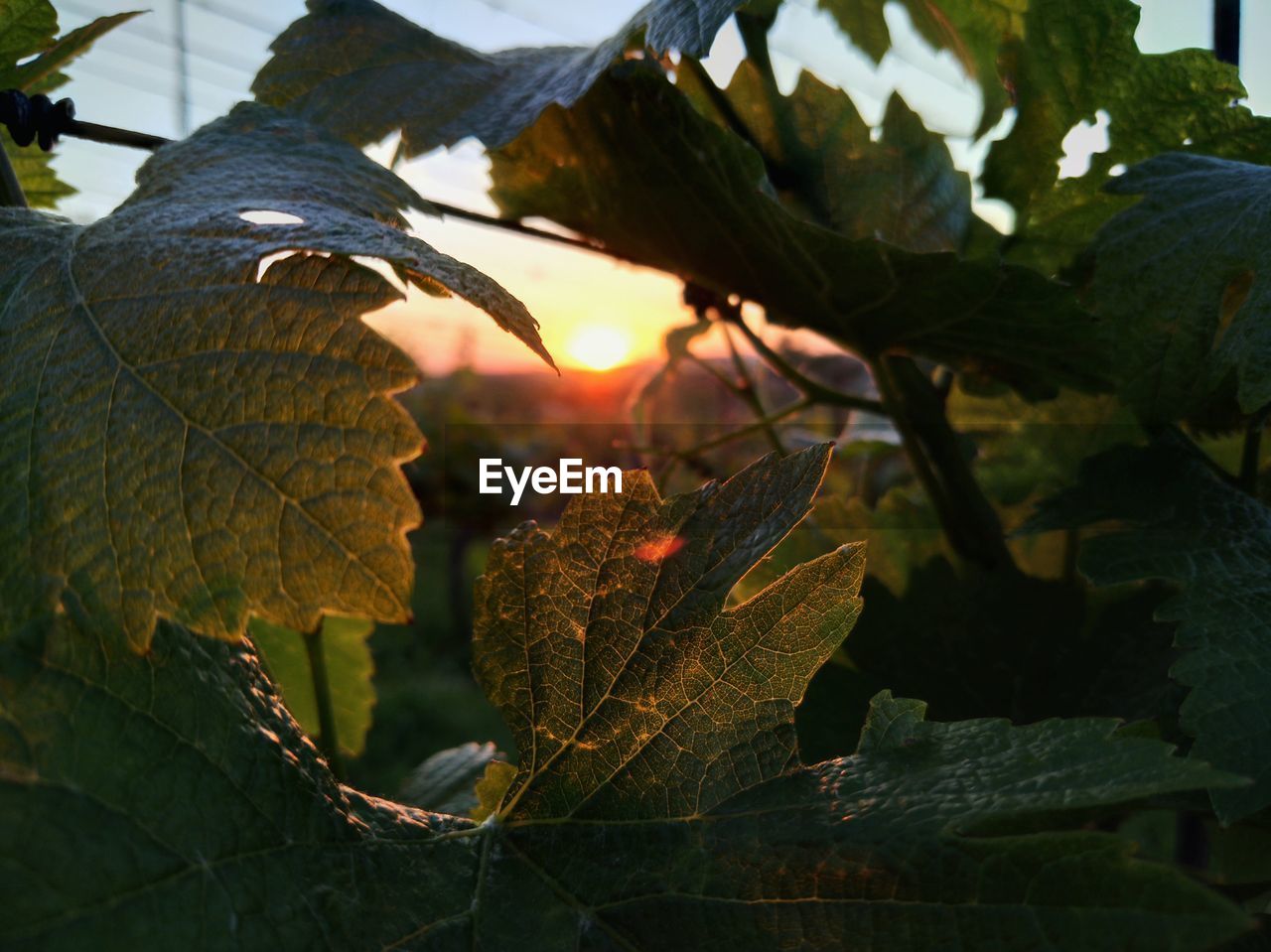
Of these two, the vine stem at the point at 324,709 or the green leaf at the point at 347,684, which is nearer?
the vine stem at the point at 324,709

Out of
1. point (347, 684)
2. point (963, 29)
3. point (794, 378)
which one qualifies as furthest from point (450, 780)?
point (963, 29)

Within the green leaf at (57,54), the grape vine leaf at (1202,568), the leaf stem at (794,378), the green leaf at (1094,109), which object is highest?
the green leaf at (1094,109)

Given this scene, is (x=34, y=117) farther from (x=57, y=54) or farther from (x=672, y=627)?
(x=672, y=627)

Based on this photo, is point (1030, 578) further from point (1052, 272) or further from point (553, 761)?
point (553, 761)

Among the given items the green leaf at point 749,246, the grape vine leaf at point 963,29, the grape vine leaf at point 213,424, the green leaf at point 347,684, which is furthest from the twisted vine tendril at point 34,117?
the grape vine leaf at point 963,29

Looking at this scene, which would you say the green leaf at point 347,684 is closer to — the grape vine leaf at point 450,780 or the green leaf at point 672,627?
the grape vine leaf at point 450,780


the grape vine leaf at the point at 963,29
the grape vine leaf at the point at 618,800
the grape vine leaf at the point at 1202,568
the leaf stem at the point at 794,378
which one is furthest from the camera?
the leaf stem at the point at 794,378
